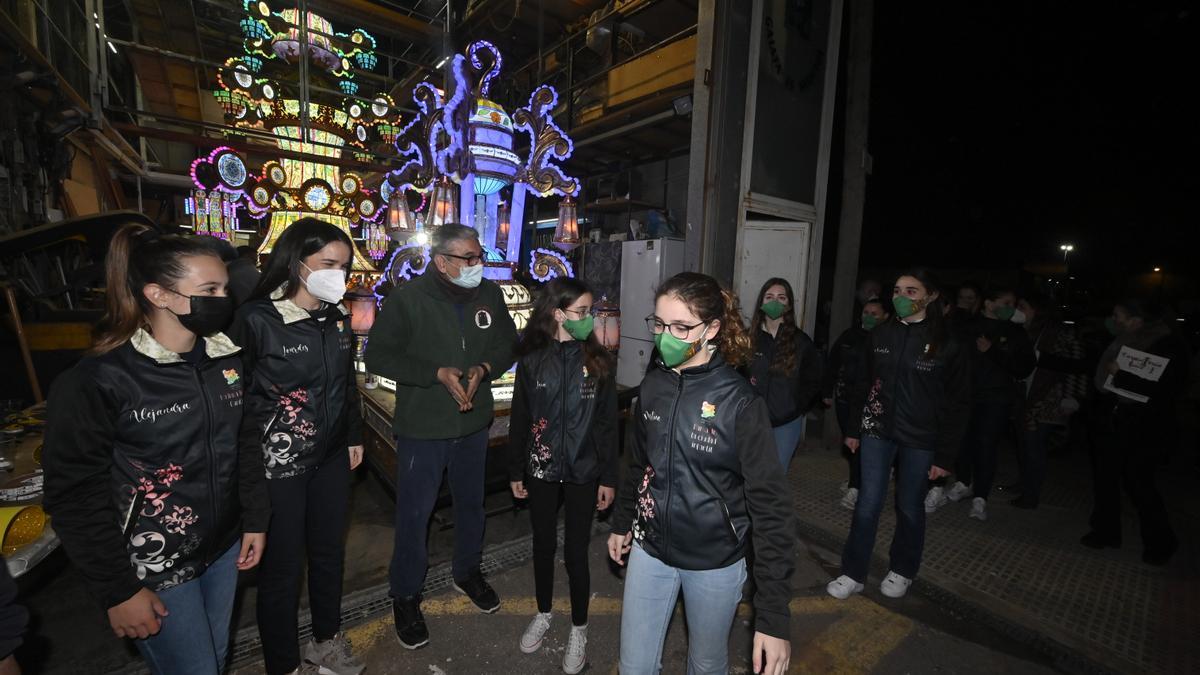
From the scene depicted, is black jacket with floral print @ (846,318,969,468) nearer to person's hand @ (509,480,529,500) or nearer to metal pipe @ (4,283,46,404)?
person's hand @ (509,480,529,500)

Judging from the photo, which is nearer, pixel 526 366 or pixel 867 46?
Answer: pixel 526 366

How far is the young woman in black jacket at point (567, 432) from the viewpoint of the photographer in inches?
109

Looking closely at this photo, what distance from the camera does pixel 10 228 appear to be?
229 inches

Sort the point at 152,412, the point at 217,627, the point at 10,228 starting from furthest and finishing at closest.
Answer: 1. the point at 10,228
2. the point at 217,627
3. the point at 152,412

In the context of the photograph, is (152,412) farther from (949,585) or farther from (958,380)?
(949,585)

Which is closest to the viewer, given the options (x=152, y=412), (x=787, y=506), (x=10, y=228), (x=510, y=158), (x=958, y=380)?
(x=152, y=412)

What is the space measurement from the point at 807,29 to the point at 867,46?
92cm

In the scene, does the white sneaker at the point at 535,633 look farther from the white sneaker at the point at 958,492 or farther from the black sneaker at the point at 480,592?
the white sneaker at the point at 958,492

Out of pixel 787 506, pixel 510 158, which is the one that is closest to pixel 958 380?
pixel 787 506

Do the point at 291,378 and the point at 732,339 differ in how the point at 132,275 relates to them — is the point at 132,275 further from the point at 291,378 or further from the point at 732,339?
the point at 732,339

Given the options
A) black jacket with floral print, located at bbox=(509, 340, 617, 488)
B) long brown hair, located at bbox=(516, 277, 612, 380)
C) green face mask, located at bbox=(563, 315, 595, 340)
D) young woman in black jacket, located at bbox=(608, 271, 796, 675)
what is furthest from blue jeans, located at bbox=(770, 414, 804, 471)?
young woman in black jacket, located at bbox=(608, 271, 796, 675)

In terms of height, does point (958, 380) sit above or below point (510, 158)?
below

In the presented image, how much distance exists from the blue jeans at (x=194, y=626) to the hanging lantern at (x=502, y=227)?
11.8 ft

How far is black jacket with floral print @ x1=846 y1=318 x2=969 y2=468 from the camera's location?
10.6 feet
